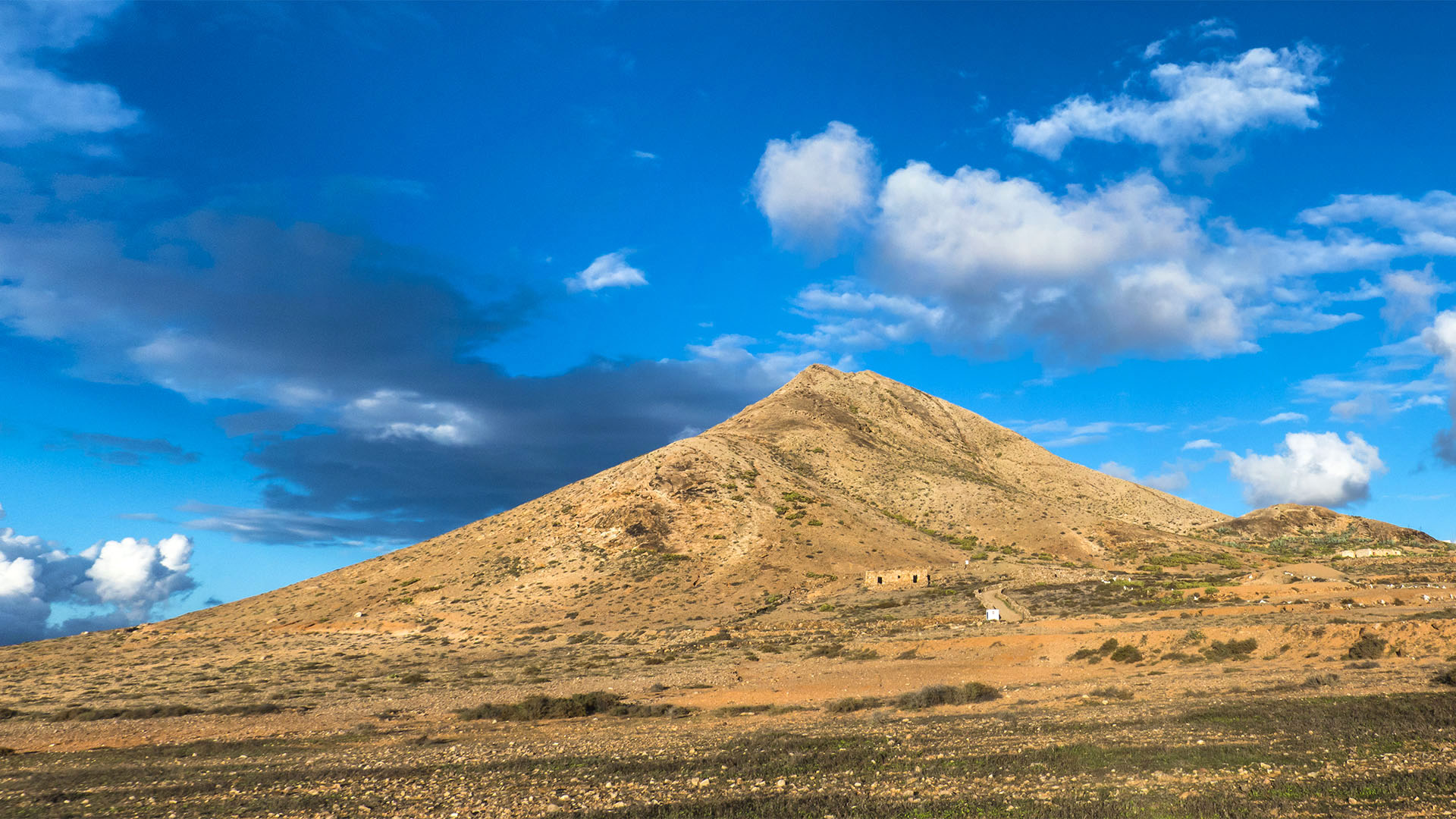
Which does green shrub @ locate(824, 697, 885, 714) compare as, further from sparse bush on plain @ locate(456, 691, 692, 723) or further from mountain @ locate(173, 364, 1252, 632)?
mountain @ locate(173, 364, 1252, 632)

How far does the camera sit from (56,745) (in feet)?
85.6

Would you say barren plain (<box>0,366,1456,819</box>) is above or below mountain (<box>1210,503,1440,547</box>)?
below

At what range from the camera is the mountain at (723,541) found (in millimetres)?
69750

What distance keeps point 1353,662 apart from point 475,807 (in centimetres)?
2942

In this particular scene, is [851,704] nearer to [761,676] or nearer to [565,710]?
[761,676]

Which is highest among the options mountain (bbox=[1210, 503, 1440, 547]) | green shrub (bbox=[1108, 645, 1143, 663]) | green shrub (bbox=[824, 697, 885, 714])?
mountain (bbox=[1210, 503, 1440, 547])

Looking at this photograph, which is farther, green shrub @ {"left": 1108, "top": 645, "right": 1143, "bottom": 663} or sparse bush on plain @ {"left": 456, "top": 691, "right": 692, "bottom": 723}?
green shrub @ {"left": 1108, "top": 645, "right": 1143, "bottom": 663}

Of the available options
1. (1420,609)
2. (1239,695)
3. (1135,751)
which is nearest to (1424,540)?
(1420,609)

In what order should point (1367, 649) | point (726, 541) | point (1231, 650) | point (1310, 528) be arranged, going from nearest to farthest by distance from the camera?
point (1367, 649)
point (1231, 650)
point (726, 541)
point (1310, 528)

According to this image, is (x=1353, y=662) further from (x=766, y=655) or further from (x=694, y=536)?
(x=694, y=536)

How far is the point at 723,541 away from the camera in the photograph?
8025 centimetres

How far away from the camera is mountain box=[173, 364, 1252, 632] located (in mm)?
69750

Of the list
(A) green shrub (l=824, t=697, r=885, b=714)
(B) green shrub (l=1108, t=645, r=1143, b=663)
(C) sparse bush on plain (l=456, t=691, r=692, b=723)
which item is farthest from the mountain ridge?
(A) green shrub (l=824, t=697, r=885, b=714)

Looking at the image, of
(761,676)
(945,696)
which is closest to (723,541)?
(761,676)
